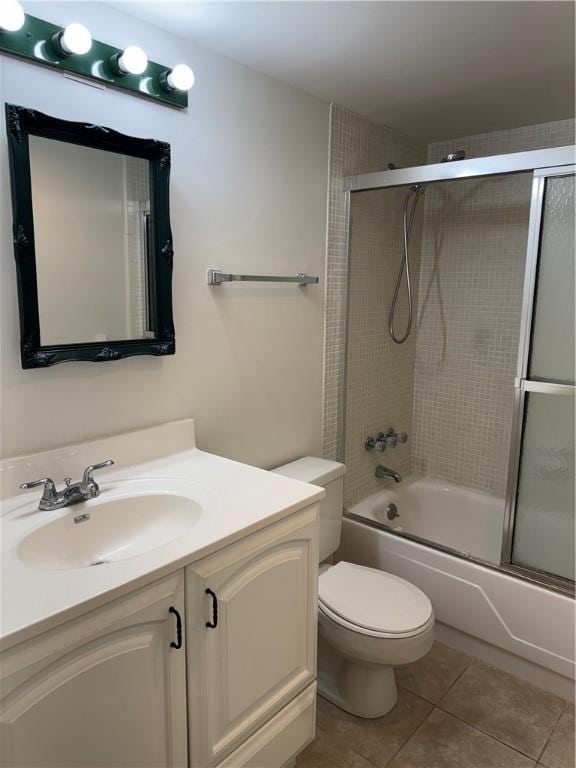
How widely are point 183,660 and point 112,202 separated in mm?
1244

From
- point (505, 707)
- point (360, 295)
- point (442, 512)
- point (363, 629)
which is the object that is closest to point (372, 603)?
point (363, 629)

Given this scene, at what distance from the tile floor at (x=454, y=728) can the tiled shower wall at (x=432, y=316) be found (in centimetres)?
91

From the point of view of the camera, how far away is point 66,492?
1416 mm

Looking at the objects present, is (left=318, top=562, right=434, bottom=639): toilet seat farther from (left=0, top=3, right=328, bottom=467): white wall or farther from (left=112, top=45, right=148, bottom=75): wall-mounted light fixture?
(left=112, top=45, right=148, bottom=75): wall-mounted light fixture

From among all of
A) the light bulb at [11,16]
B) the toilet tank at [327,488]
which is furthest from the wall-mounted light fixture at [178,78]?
the toilet tank at [327,488]

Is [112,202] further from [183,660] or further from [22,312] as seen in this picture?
[183,660]

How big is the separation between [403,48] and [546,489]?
1684 millimetres

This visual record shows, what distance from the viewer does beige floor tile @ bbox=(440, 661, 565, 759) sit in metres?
1.82

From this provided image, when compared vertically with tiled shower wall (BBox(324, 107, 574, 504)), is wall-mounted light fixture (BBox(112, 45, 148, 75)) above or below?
above

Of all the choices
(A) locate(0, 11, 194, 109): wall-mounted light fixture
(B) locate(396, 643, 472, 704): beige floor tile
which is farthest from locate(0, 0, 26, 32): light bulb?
(B) locate(396, 643, 472, 704): beige floor tile

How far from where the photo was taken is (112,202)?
157 cm

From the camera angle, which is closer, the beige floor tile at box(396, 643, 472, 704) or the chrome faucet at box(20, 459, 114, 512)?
the chrome faucet at box(20, 459, 114, 512)

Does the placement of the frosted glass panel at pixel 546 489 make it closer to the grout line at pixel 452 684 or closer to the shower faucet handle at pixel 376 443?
the grout line at pixel 452 684

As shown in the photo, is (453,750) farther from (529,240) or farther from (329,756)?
(529,240)
